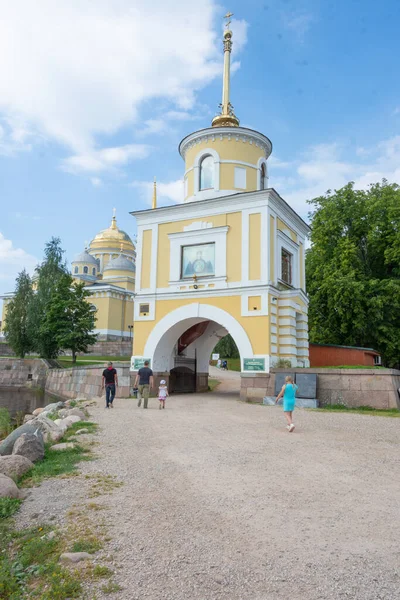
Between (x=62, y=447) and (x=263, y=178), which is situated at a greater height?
(x=263, y=178)

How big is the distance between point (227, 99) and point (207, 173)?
4417mm

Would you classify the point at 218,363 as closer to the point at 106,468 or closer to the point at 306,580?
the point at 106,468

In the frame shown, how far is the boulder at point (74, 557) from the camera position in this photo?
392 centimetres

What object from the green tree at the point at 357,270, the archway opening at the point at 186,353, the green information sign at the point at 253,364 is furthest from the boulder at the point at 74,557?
the green tree at the point at 357,270

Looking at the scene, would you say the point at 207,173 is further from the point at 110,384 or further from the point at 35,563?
the point at 35,563

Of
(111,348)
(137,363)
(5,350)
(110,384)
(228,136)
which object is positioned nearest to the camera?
(110,384)

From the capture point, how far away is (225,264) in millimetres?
18000

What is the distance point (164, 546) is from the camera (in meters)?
4.14

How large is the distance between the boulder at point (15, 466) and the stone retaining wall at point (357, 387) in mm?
10470

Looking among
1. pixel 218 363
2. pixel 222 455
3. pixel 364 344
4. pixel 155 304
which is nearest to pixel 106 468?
pixel 222 455

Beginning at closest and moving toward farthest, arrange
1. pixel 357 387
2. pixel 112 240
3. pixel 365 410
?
pixel 365 410
pixel 357 387
pixel 112 240

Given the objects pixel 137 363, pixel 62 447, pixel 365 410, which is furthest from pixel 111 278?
pixel 62 447

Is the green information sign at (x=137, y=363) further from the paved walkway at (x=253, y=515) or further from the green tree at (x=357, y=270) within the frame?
A: the green tree at (x=357, y=270)

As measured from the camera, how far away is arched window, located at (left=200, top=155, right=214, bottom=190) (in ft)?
65.9
